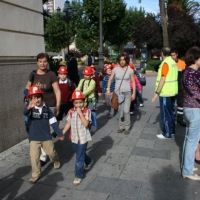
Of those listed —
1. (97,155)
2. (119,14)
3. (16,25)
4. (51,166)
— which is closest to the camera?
(51,166)

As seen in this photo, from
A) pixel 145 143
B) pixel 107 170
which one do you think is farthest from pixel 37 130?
pixel 145 143

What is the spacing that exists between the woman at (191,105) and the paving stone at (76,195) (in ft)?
4.16

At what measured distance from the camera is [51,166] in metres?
4.70

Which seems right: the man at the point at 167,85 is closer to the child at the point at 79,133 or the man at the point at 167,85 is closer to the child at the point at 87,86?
the child at the point at 87,86

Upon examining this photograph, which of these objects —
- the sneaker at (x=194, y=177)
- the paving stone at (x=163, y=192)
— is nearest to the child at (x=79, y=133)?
the paving stone at (x=163, y=192)

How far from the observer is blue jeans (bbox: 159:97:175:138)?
5.82 metres

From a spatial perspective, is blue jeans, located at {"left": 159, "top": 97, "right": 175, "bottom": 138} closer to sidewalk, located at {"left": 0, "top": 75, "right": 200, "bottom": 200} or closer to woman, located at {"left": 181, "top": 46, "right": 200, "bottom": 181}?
sidewalk, located at {"left": 0, "top": 75, "right": 200, "bottom": 200}

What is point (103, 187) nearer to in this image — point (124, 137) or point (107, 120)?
point (124, 137)

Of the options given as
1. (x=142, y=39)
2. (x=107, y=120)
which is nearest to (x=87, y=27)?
(x=142, y=39)

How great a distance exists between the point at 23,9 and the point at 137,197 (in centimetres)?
442

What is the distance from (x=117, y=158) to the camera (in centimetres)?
505

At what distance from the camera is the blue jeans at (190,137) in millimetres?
3986

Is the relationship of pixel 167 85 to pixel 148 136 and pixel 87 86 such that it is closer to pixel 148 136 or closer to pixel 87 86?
pixel 148 136

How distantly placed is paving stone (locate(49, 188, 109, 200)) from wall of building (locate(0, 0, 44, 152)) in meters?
2.09
